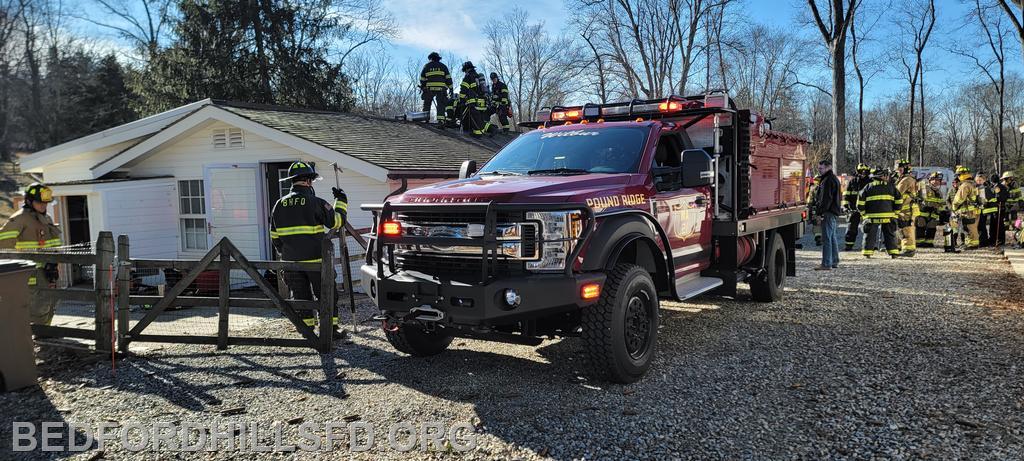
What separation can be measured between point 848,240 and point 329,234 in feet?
41.0

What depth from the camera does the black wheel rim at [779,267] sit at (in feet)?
28.3

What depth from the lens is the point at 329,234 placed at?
7.23 m

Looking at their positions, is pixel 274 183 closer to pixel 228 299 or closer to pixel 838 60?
pixel 228 299

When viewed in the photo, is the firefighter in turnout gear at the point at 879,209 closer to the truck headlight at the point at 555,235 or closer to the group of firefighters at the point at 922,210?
the group of firefighters at the point at 922,210

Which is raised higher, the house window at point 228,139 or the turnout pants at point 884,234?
the house window at point 228,139

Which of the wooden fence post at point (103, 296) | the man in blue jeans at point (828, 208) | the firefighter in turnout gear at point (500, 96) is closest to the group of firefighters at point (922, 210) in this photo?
the man in blue jeans at point (828, 208)

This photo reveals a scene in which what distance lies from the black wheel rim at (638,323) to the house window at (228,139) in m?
8.89

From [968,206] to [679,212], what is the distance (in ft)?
39.2

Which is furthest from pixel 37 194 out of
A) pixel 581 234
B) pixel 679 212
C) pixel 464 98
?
pixel 464 98

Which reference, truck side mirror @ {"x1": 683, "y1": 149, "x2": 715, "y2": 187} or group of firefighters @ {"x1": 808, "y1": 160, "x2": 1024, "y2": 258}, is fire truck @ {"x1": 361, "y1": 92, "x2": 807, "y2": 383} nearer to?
truck side mirror @ {"x1": 683, "y1": 149, "x2": 715, "y2": 187}

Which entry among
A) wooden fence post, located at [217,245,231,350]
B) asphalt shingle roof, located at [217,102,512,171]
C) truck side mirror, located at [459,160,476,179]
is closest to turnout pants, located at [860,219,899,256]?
asphalt shingle roof, located at [217,102,512,171]

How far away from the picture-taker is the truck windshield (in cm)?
573

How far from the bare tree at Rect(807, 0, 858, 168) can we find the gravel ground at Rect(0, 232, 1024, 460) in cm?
1426

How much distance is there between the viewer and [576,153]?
235 inches
